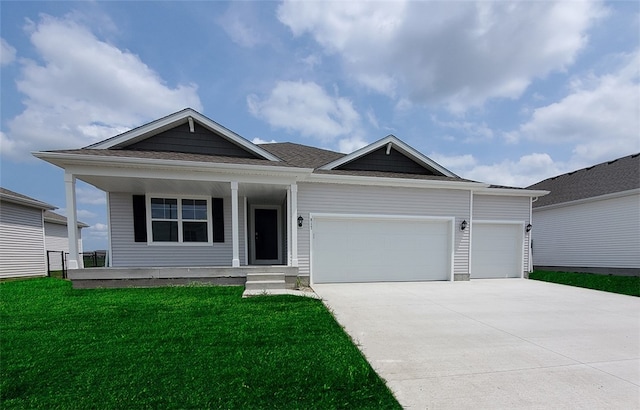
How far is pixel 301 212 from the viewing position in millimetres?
8062

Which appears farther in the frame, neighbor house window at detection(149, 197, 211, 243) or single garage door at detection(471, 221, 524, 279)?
single garage door at detection(471, 221, 524, 279)

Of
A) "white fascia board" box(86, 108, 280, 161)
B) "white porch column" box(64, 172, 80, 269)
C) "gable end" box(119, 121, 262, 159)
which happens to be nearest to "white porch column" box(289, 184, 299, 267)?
"white fascia board" box(86, 108, 280, 161)

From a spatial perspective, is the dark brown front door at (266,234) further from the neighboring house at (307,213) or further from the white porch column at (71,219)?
the white porch column at (71,219)

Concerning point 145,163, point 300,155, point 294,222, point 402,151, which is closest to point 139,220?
point 145,163

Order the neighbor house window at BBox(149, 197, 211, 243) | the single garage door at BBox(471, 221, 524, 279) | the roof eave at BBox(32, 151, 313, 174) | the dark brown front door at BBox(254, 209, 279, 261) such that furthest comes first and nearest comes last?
1. the dark brown front door at BBox(254, 209, 279, 261)
2. the single garage door at BBox(471, 221, 524, 279)
3. the neighbor house window at BBox(149, 197, 211, 243)
4. the roof eave at BBox(32, 151, 313, 174)

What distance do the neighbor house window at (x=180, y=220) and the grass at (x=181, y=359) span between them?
332 centimetres

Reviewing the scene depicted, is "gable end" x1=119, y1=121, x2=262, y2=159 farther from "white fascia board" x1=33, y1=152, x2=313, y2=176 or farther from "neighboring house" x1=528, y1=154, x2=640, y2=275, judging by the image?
"neighboring house" x1=528, y1=154, x2=640, y2=275

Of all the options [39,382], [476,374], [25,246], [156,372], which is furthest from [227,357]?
[25,246]

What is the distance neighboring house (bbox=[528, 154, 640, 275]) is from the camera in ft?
34.8

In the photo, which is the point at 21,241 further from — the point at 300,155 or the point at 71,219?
the point at 300,155

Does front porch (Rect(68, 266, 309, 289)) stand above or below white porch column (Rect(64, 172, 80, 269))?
below

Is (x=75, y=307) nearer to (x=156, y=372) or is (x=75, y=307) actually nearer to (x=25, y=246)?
(x=156, y=372)

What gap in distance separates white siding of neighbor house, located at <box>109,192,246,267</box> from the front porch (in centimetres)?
141

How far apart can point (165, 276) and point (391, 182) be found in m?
6.73
